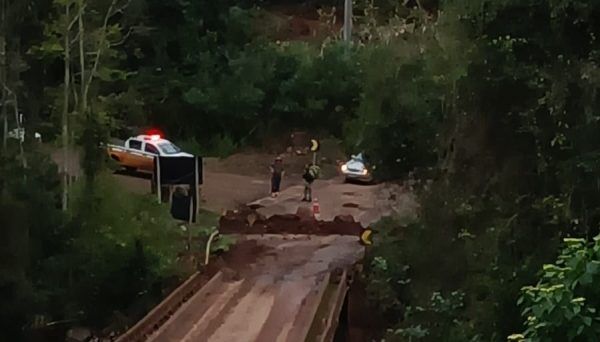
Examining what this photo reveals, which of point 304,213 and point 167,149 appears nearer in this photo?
point 304,213

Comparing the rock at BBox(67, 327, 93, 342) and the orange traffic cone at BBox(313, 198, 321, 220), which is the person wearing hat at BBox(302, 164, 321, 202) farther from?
the rock at BBox(67, 327, 93, 342)

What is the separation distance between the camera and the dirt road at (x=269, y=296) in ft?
44.9

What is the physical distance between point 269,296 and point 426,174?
122 inches

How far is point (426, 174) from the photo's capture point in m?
14.8

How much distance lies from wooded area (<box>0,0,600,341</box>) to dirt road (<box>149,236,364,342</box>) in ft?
3.81

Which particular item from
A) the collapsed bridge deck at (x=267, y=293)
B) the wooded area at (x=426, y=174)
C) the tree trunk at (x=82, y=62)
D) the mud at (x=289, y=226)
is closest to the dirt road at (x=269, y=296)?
the collapsed bridge deck at (x=267, y=293)

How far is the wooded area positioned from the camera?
30.7 feet

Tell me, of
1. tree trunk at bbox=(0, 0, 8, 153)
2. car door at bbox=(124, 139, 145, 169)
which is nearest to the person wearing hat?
car door at bbox=(124, 139, 145, 169)

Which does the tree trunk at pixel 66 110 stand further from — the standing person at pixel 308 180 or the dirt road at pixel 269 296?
the standing person at pixel 308 180

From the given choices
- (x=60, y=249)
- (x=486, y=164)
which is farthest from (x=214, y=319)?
(x=486, y=164)

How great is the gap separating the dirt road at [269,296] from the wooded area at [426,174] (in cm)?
116

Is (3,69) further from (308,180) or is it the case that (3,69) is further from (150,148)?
(150,148)

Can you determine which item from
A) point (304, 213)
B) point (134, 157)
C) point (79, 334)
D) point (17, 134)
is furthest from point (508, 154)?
point (134, 157)

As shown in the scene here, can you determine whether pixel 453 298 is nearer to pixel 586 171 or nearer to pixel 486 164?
pixel 486 164
